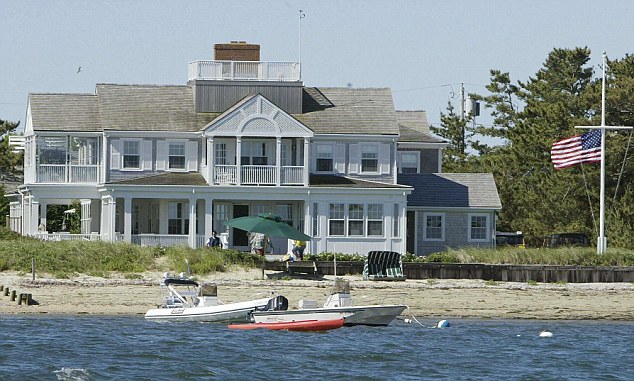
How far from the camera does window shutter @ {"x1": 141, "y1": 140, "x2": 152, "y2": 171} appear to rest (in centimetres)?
5881

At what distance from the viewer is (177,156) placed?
2339 inches

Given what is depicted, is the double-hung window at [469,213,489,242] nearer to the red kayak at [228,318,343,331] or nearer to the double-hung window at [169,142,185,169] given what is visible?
the double-hung window at [169,142,185,169]

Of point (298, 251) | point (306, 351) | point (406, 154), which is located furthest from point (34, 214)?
point (306, 351)

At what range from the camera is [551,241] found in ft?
210

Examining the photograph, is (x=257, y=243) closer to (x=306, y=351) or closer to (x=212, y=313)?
(x=212, y=313)

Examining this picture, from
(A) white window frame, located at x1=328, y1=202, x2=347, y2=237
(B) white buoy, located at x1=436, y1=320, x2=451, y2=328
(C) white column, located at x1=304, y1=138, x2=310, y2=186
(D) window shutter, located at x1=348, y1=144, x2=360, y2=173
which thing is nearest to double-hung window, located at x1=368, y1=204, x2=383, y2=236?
(A) white window frame, located at x1=328, y1=202, x2=347, y2=237

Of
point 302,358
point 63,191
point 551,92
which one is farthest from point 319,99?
point 302,358

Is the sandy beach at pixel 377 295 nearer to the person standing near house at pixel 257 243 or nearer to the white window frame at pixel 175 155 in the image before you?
the person standing near house at pixel 257 243

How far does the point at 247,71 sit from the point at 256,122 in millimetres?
3262

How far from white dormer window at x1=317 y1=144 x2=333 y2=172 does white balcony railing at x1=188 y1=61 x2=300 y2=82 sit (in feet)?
10.3

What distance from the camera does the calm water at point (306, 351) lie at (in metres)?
33.8

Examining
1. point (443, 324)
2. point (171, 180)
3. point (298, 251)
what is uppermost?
point (171, 180)

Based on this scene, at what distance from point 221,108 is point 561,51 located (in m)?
28.9

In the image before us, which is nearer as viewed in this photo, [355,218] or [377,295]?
[377,295]
